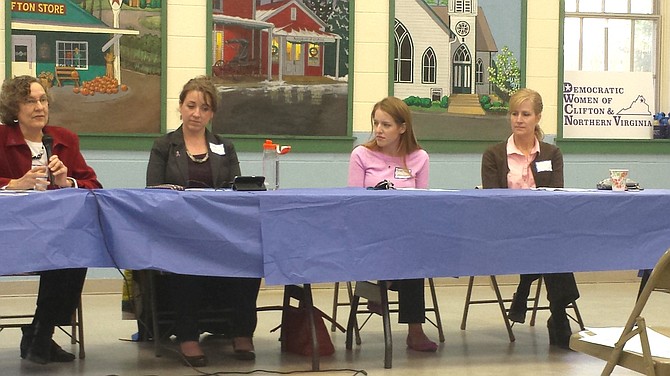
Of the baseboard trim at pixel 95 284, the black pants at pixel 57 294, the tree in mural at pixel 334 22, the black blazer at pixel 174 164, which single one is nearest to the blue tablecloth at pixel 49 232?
the black pants at pixel 57 294

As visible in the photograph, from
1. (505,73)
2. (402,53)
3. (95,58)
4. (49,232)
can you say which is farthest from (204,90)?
(505,73)

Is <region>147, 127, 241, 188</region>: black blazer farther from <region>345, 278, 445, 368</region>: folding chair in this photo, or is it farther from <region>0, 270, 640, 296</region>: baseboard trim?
<region>0, 270, 640, 296</region>: baseboard trim

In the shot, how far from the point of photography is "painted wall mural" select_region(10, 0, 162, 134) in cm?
618

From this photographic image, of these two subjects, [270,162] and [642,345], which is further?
[270,162]

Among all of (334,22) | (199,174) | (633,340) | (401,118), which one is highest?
(334,22)

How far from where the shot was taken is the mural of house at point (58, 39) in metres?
6.15

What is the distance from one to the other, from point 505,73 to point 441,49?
504 mm

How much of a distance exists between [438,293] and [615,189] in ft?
8.14

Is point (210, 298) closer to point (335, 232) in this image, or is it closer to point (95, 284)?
point (335, 232)

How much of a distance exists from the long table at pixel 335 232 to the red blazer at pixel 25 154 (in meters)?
0.69

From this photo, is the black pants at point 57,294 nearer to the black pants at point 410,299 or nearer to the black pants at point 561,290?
the black pants at point 410,299

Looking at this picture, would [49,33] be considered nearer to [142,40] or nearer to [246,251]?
[142,40]

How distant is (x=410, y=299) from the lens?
14.6 ft

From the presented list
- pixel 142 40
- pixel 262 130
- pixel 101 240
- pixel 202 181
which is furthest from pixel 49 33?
pixel 101 240
